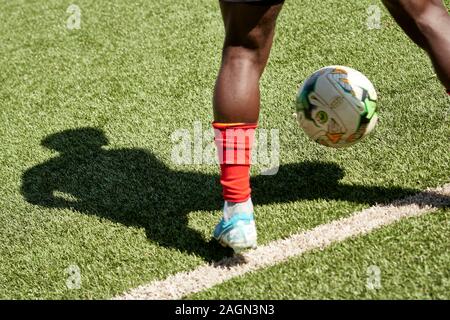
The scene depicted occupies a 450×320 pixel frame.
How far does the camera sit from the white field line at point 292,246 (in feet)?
8.63

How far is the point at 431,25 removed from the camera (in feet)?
8.86

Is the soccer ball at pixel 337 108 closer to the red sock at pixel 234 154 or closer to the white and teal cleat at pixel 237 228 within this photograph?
the red sock at pixel 234 154

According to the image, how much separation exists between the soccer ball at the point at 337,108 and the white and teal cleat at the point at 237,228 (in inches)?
22.6

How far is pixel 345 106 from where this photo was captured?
299 centimetres

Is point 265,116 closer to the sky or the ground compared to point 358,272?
closer to the ground

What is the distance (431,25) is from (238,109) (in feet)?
2.90

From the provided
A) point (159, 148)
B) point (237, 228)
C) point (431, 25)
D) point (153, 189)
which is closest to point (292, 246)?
point (237, 228)

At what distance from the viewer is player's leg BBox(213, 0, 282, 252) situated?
8.55 feet

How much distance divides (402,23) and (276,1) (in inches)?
23.6

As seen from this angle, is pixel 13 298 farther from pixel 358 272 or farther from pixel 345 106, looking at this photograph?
pixel 345 106

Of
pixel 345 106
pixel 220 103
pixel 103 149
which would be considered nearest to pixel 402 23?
pixel 345 106

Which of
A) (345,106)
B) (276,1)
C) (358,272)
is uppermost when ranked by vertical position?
(276,1)

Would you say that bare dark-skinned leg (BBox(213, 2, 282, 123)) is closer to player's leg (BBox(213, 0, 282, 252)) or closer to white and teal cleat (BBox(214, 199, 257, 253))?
player's leg (BBox(213, 0, 282, 252))

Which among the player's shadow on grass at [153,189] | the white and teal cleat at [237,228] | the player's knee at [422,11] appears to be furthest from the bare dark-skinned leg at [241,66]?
the player's shadow on grass at [153,189]
